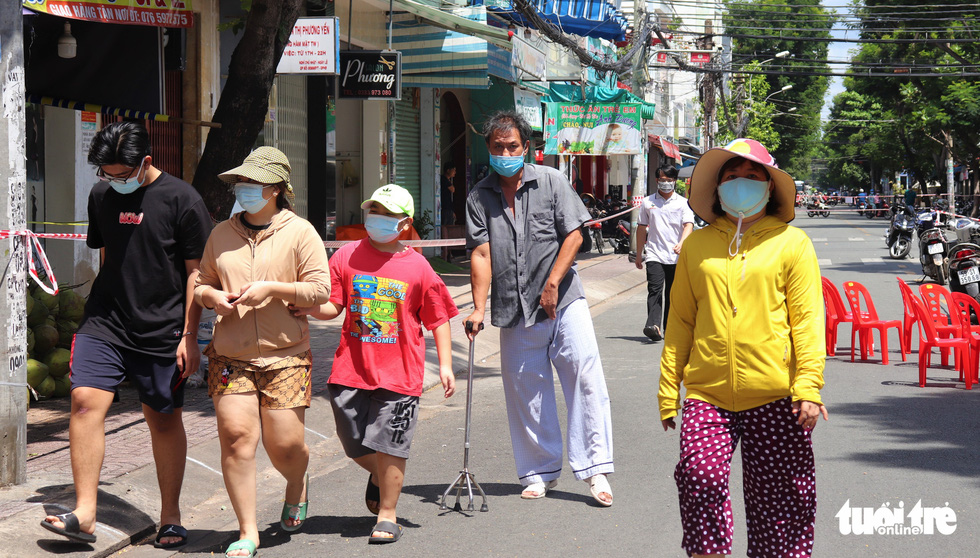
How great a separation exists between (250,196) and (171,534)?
1707mm

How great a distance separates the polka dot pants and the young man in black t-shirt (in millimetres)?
2379

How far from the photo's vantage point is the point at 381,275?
16.0 feet

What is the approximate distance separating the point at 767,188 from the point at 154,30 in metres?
7.64

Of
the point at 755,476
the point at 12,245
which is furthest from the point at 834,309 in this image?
the point at 12,245

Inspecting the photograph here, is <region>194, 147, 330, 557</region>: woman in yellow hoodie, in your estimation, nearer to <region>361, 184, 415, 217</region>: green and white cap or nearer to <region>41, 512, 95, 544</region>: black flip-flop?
<region>361, 184, 415, 217</region>: green and white cap

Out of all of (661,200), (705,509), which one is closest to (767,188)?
(705,509)

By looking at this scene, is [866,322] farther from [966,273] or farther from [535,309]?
[535,309]

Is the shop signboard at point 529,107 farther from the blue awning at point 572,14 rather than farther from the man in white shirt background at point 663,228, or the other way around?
the man in white shirt background at point 663,228

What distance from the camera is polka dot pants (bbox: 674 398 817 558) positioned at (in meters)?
3.67

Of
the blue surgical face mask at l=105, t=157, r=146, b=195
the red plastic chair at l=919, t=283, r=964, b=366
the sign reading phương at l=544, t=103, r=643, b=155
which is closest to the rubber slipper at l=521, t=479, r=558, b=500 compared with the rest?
the blue surgical face mask at l=105, t=157, r=146, b=195

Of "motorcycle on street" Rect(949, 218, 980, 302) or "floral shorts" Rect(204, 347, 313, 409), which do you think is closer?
"floral shorts" Rect(204, 347, 313, 409)

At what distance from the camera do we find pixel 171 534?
4898 millimetres

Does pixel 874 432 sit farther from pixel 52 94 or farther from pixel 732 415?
pixel 52 94

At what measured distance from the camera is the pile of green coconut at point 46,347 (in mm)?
7684
